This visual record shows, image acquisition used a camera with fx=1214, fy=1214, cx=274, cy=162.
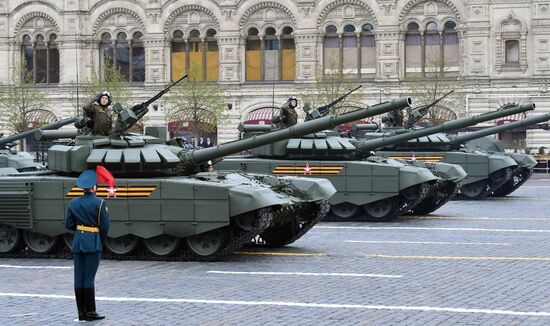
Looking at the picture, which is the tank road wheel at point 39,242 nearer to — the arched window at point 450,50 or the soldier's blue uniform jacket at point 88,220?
the soldier's blue uniform jacket at point 88,220

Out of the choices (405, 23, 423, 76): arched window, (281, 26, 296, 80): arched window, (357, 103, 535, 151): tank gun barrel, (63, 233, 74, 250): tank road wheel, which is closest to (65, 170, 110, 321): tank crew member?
(63, 233, 74, 250): tank road wheel

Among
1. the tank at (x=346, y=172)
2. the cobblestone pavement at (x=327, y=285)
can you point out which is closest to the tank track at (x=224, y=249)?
the cobblestone pavement at (x=327, y=285)

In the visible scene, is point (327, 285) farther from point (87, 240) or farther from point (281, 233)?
point (281, 233)

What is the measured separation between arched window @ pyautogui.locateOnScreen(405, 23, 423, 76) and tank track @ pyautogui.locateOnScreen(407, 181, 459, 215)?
30.9m

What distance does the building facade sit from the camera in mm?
60406

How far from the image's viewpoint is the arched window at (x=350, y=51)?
205 ft

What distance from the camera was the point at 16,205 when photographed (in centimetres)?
2189

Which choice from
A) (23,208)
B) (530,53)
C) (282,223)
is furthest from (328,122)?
(530,53)

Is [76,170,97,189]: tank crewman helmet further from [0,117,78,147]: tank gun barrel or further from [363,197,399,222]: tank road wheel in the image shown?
[363,197,399,222]: tank road wheel

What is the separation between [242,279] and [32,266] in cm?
426

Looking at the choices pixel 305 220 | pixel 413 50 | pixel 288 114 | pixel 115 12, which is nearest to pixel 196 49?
pixel 115 12

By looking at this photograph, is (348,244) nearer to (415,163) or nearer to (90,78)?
(415,163)

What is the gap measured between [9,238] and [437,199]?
1309 cm

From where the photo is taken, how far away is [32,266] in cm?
2072
